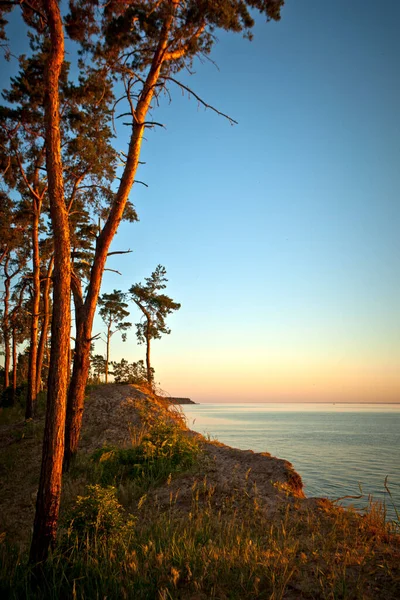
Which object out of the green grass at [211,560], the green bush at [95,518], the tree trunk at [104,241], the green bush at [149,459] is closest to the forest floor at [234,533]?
the green grass at [211,560]

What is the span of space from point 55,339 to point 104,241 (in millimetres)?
4119

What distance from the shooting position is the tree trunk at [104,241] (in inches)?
353

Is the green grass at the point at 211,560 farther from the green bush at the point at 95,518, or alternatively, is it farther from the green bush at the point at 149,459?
the green bush at the point at 149,459

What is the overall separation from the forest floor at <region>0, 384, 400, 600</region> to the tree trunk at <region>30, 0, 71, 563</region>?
68cm

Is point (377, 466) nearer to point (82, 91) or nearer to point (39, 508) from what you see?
point (39, 508)

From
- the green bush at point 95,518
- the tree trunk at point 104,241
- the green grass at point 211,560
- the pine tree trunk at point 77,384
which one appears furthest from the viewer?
the pine tree trunk at point 77,384

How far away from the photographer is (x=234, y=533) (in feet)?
16.3

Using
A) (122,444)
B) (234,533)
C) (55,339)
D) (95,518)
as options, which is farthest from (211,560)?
(122,444)

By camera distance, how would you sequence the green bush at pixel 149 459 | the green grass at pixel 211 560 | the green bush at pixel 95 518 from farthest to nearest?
the green bush at pixel 149 459 < the green bush at pixel 95 518 < the green grass at pixel 211 560

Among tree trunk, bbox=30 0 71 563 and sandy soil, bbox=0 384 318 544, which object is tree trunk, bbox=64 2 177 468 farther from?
tree trunk, bbox=30 0 71 563

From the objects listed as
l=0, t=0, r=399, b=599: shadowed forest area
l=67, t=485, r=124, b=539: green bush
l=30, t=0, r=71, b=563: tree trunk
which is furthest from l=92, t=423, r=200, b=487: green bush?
l=30, t=0, r=71, b=563: tree trunk

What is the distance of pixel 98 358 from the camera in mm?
43125

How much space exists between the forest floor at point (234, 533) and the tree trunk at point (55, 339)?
676 millimetres

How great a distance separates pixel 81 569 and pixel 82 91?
9.41 m
